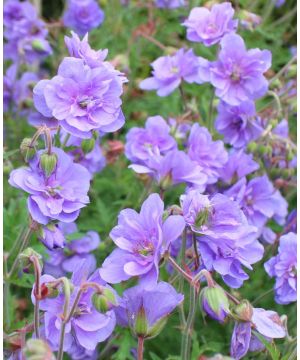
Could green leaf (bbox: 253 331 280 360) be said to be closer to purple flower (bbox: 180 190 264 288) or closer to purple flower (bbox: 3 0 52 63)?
purple flower (bbox: 180 190 264 288)

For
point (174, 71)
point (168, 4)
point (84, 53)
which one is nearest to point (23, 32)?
point (168, 4)

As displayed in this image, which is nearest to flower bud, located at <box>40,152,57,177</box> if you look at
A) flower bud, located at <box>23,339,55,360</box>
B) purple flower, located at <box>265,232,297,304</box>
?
flower bud, located at <box>23,339,55,360</box>

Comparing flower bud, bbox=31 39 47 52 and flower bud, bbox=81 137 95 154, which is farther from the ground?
flower bud, bbox=81 137 95 154

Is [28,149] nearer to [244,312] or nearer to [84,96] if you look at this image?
[84,96]

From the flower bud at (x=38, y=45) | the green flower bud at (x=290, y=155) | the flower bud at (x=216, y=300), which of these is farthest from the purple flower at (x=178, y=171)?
the flower bud at (x=38, y=45)

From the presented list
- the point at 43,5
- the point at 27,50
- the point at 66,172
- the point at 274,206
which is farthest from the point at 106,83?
the point at 43,5

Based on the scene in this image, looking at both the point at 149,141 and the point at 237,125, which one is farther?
the point at 237,125
